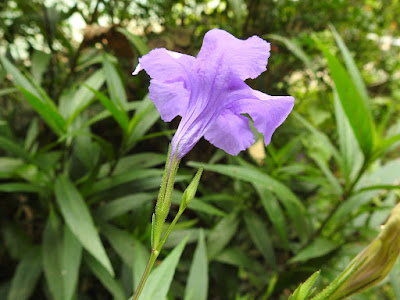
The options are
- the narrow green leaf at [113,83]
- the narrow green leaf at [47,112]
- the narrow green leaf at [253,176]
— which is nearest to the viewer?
the narrow green leaf at [47,112]

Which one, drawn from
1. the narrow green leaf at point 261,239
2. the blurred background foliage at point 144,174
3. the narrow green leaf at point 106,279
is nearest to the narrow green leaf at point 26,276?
the blurred background foliage at point 144,174

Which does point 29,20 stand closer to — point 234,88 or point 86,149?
point 86,149

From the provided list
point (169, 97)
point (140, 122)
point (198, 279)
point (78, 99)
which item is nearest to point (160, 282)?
point (198, 279)

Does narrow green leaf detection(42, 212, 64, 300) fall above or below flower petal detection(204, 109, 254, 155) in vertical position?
below

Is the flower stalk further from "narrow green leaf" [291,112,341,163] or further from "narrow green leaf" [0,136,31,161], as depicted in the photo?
"narrow green leaf" [291,112,341,163]

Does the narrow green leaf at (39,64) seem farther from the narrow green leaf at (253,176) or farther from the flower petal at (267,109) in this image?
the flower petal at (267,109)

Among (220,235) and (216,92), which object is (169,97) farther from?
(220,235)

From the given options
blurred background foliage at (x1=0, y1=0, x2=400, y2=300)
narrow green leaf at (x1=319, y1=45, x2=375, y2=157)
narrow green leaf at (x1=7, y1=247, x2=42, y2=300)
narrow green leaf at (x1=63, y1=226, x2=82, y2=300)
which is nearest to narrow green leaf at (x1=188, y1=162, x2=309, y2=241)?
blurred background foliage at (x1=0, y1=0, x2=400, y2=300)

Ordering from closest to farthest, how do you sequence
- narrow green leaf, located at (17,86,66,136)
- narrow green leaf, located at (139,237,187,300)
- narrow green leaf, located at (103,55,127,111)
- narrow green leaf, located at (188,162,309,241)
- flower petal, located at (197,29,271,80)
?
flower petal, located at (197,29,271,80) < narrow green leaf, located at (139,237,187,300) < narrow green leaf, located at (17,86,66,136) < narrow green leaf, located at (188,162,309,241) < narrow green leaf, located at (103,55,127,111)
